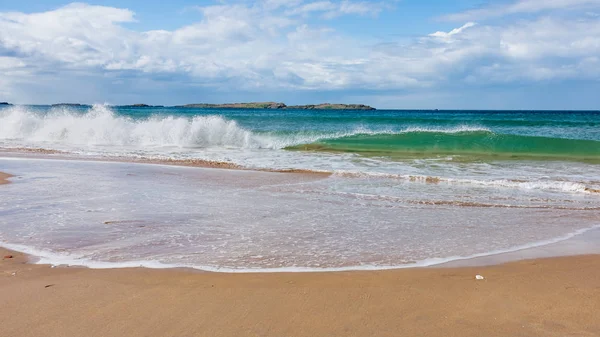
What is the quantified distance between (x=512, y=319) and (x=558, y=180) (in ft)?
31.8

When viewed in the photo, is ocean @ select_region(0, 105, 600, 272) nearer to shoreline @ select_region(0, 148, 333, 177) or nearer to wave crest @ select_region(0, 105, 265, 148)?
shoreline @ select_region(0, 148, 333, 177)

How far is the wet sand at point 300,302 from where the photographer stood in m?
3.48

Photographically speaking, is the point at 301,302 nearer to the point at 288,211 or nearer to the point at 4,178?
the point at 288,211

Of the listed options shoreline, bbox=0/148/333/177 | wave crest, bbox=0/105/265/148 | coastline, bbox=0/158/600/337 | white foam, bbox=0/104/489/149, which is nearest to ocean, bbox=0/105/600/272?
shoreline, bbox=0/148/333/177

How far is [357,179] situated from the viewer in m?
12.2

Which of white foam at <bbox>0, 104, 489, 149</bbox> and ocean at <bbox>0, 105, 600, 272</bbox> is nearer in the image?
ocean at <bbox>0, 105, 600, 272</bbox>

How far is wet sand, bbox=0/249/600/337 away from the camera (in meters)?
3.48

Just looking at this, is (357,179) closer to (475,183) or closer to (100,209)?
(475,183)

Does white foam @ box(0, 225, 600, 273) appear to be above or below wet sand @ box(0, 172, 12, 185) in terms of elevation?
above

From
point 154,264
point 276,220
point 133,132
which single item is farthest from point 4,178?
point 133,132

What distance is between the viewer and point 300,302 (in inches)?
157

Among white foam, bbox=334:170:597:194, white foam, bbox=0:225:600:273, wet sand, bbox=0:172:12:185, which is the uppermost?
white foam, bbox=334:170:597:194

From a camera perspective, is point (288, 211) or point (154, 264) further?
point (288, 211)

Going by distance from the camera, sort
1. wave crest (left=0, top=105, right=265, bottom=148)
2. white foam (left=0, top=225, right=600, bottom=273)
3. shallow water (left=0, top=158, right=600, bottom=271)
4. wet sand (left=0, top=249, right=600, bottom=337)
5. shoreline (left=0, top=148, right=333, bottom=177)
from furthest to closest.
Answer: wave crest (left=0, top=105, right=265, bottom=148) → shoreline (left=0, top=148, right=333, bottom=177) → shallow water (left=0, top=158, right=600, bottom=271) → white foam (left=0, top=225, right=600, bottom=273) → wet sand (left=0, top=249, right=600, bottom=337)
